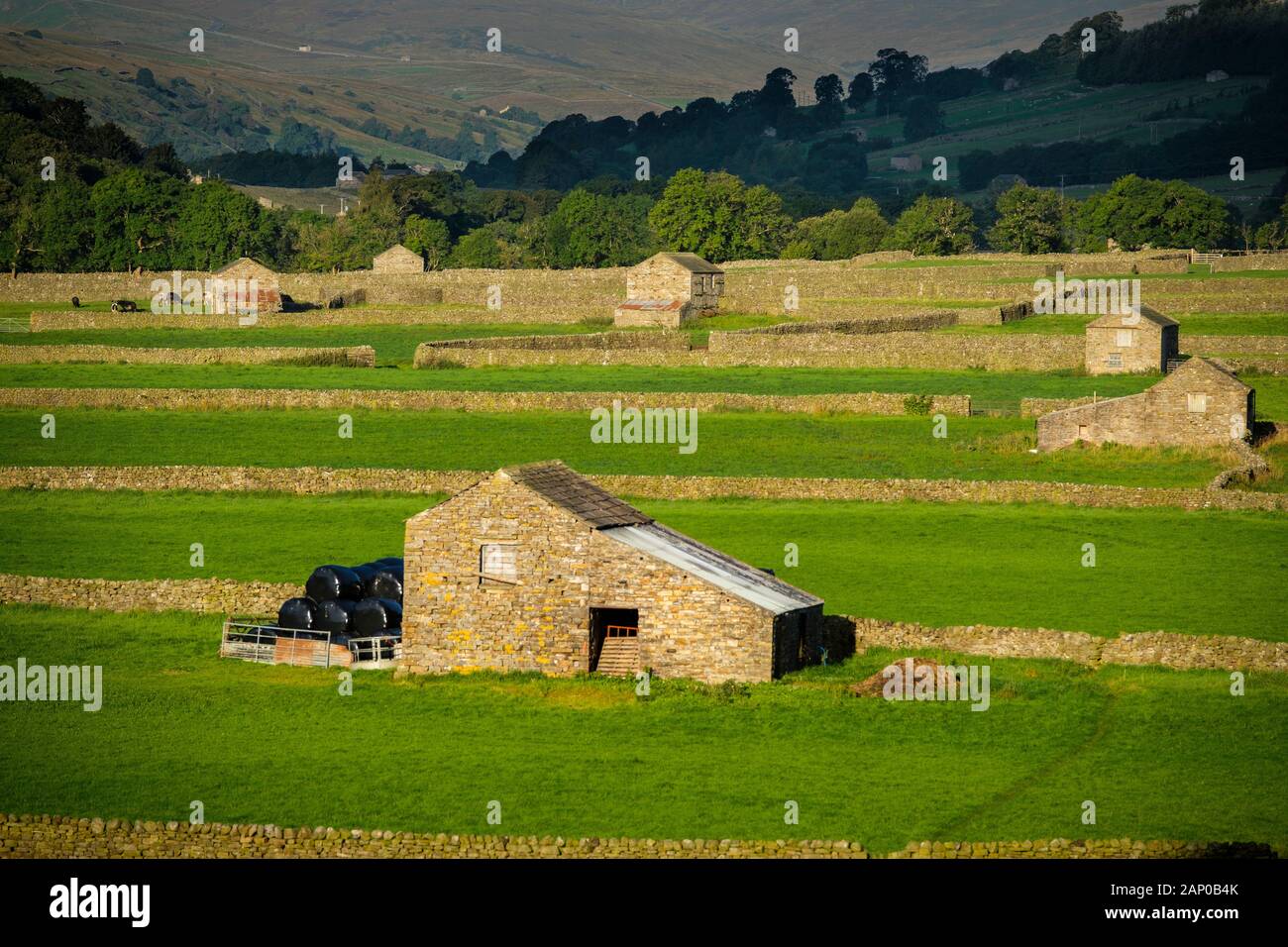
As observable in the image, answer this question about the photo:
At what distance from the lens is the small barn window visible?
3469cm

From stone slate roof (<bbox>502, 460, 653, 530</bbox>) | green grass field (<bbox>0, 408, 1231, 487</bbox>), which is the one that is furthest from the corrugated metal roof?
green grass field (<bbox>0, 408, 1231, 487</bbox>)

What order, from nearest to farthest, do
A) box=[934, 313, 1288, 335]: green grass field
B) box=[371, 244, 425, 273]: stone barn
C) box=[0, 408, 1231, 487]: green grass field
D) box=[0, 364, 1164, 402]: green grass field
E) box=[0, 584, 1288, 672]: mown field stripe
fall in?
box=[0, 584, 1288, 672]: mown field stripe → box=[0, 408, 1231, 487]: green grass field → box=[0, 364, 1164, 402]: green grass field → box=[934, 313, 1288, 335]: green grass field → box=[371, 244, 425, 273]: stone barn

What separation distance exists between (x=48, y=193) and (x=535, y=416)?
84.3 m

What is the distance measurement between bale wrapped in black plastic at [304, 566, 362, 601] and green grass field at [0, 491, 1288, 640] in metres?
5.37

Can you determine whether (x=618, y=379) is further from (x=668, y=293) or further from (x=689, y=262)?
(x=689, y=262)

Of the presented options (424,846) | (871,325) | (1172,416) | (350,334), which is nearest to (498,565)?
(424,846)

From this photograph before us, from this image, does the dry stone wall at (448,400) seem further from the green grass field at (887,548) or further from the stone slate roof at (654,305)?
the stone slate roof at (654,305)

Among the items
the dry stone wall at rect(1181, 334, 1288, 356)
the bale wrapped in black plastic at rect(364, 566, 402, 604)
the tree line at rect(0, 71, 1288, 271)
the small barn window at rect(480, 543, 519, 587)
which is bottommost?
the bale wrapped in black plastic at rect(364, 566, 402, 604)

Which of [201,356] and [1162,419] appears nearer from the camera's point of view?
[1162,419]

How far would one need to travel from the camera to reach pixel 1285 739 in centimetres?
3025

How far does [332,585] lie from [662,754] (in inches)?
386

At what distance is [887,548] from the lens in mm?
46438

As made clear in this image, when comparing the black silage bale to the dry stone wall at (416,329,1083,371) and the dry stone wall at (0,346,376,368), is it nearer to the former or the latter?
the dry stone wall at (416,329,1083,371)
